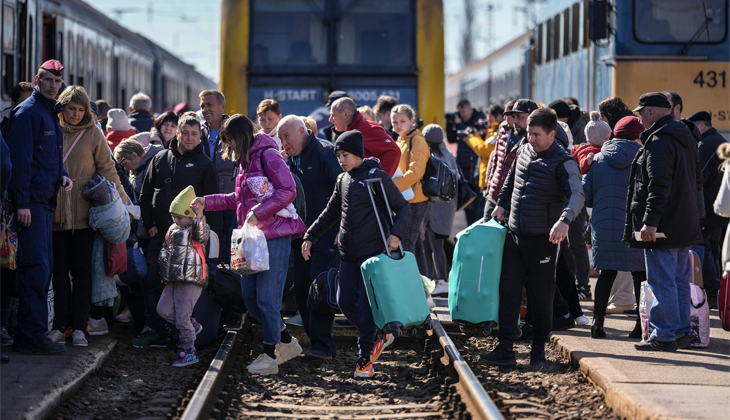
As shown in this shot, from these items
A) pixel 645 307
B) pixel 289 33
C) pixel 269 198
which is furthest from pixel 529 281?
pixel 289 33

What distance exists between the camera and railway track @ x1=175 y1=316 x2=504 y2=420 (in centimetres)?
562

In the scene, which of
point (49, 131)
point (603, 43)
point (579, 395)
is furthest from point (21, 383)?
point (603, 43)

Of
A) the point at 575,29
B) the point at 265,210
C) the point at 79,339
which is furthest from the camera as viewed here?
the point at 575,29

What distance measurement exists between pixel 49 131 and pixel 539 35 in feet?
42.6

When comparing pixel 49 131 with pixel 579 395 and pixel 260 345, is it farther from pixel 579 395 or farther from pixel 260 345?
pixel 579 395

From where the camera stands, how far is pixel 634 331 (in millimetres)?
7590

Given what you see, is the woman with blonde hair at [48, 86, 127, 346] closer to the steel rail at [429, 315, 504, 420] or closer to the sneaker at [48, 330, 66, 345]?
the sneaker at [48, 330, 66, 345]

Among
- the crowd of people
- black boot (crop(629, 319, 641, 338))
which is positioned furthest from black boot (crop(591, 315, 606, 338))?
black boot (crop(629, 319, 641, 338))

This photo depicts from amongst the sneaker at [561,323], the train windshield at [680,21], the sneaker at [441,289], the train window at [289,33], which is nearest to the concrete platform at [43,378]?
the sneaker at [561,323]

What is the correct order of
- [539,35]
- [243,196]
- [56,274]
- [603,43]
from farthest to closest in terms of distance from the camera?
[539,35]
[603,43]
[56,274]
[243,196]

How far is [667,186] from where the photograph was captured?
264 inches

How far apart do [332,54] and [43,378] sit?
7.28 metres

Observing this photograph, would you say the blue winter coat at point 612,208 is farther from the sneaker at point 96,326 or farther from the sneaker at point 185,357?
the sneaker at point 96,326

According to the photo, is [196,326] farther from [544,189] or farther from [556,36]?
[556,36]
